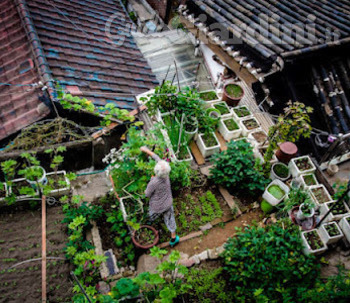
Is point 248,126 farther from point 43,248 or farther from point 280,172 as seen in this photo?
point 43,248

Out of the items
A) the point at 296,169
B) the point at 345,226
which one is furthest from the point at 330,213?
A: the point at 296,169

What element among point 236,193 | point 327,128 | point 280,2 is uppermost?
point 280,2

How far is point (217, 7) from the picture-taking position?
7363 mm

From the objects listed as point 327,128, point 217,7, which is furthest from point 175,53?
point 327,128

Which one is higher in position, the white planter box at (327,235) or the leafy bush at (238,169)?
the leafy bush at (238,169)

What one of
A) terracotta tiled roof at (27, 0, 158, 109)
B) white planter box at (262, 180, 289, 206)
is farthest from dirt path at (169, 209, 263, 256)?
terracotta tiled roof at (27, 0, 158, 109)

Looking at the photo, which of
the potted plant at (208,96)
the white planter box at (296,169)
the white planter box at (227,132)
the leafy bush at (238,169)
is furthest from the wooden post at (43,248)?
the white planter box at (296,169)

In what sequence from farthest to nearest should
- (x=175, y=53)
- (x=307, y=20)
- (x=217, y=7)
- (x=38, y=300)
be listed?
(x=175, y=53), (x=217, y=7), (x=307, y=20), (x=38, y=300)

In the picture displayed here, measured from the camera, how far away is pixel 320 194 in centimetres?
550

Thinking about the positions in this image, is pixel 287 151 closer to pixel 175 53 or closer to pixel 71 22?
pixel 175 53

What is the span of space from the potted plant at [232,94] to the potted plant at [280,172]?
1763mm

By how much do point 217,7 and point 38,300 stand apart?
23.9 feet

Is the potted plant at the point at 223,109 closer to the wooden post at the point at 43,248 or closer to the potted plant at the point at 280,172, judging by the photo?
the potted plant at the point at 280,172

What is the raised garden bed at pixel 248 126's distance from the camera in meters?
6.44
